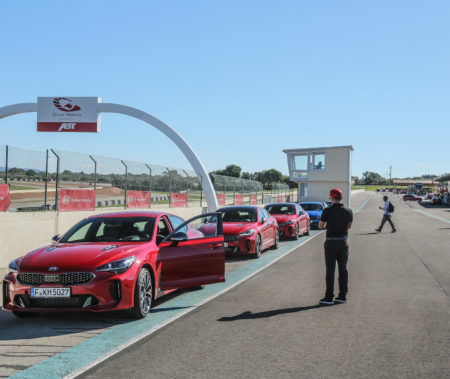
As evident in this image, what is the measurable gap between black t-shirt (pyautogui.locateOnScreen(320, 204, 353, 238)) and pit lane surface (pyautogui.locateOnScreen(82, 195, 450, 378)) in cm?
103

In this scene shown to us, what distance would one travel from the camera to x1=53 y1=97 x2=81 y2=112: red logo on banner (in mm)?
24703

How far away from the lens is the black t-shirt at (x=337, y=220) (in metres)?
7.38

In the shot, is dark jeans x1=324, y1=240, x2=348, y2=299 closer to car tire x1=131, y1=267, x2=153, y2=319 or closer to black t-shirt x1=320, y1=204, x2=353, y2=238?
black t-shirt x1=320, y1=204, x2=353, y2=238

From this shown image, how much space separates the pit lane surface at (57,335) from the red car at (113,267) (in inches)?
8.9

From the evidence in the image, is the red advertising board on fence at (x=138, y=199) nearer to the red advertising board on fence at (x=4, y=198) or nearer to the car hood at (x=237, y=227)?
the car hood at (x=237, y=227)

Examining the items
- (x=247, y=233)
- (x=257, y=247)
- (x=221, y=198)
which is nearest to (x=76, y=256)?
(x=247, y=233)

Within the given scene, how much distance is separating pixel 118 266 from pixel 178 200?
16537 millimetres

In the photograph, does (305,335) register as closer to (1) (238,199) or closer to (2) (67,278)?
(2) (67,278)

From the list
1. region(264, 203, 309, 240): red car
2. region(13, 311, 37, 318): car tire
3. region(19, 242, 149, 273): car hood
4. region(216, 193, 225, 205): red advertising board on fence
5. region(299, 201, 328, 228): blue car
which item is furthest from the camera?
region(216, 193, 225, 205): red advertising board on fence

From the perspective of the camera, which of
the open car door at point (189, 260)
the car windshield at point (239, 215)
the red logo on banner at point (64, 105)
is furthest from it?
the red logo on banner at point (64, 105)

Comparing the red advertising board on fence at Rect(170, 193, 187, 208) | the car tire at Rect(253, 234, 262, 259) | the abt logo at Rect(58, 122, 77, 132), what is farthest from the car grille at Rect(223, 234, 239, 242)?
the abt logo at Rect(58, 122, 77, 132)

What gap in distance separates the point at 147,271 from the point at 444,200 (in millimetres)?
67710

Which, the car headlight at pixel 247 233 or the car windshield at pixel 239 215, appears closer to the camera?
the car headlight at pixel 247 233

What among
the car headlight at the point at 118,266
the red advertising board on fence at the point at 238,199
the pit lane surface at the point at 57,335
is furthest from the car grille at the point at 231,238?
the red advertising board on fence at the point at 238,199
